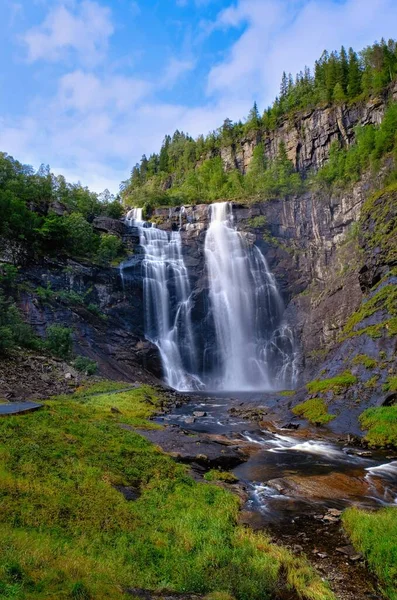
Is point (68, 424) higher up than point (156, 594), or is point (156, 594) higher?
point (68, 424)

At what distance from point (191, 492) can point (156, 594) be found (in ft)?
16.3

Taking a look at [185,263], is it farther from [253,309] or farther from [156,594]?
[156,594]

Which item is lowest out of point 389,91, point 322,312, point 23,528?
point 23,528

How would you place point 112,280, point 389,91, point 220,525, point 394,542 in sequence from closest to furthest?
point 394,542 → point 220,525 → point 112,280 → point 389,91

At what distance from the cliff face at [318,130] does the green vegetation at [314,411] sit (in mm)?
53808

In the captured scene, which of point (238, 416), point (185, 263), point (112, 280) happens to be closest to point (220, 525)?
point (238, 416)

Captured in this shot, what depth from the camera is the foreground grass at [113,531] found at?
596cm

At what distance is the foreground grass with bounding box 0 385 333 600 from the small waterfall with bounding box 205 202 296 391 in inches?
1427

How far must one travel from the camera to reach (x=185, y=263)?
5622 centimetres

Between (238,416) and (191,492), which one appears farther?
(238,416)

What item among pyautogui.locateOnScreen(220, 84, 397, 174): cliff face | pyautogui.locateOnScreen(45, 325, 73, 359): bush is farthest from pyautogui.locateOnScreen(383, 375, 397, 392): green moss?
pyautogui.locateOnScreen(220, 84, 397, 174): cliff face

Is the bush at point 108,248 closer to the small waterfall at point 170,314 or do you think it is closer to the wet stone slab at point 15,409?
the small waterfall at point 170,314

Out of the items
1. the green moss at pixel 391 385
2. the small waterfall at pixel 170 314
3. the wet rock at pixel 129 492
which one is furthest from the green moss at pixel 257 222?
the wet rock at pixel 129 492

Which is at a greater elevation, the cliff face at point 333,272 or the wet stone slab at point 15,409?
the cliff face at point 333,272
